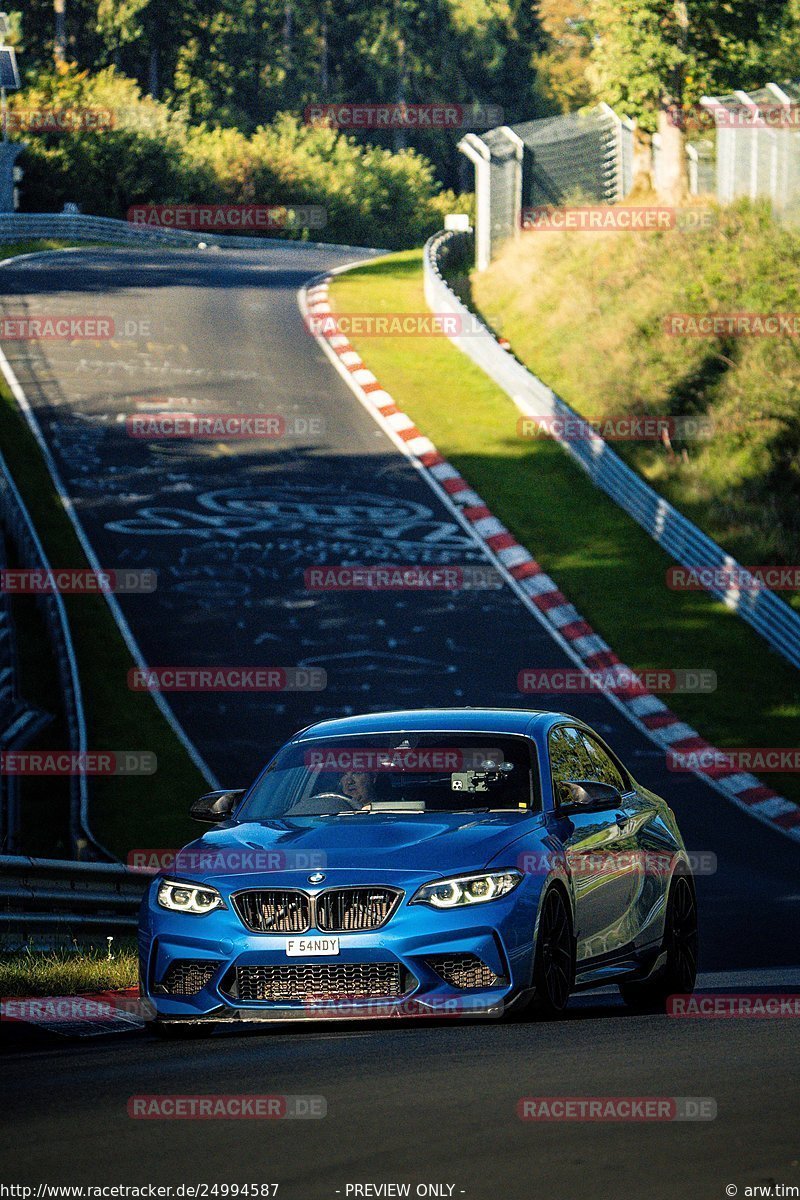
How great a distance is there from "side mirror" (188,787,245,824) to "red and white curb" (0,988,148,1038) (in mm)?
991

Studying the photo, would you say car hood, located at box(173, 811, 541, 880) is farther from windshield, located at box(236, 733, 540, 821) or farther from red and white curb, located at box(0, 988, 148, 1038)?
red and white curb, located at box(0, 988, 148, 1038)

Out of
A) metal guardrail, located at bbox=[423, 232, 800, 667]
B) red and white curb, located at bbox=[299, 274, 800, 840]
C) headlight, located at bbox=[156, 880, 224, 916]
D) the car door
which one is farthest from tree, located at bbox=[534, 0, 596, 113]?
headlight, located at bbox=[156, 880, 224, 916]

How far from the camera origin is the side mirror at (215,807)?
9.53 meters

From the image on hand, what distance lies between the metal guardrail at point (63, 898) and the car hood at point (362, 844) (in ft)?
9.12

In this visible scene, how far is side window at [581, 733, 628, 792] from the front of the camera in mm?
10398

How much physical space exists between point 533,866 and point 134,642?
1647 centimetres

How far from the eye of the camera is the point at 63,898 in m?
12.2

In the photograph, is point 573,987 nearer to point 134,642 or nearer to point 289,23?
point 134,642
